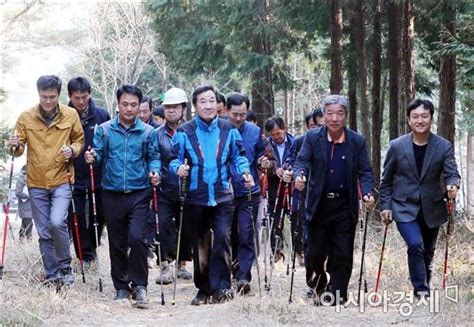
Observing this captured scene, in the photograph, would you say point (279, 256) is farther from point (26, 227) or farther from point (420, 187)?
point (26, 227)

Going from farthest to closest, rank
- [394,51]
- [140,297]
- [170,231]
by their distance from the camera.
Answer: [394,51]
[170,231]
[140,297]

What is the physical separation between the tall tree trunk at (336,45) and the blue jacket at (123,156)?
7.82m

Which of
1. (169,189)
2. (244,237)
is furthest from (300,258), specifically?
(169,189)

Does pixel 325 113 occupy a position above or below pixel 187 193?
above

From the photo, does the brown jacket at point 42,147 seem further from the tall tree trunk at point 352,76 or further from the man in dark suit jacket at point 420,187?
the tall tree trunk at point 352,76

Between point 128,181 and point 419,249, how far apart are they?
3.07m

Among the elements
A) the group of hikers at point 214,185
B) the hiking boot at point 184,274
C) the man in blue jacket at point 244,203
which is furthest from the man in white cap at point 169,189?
the group of hikers at point 214,185

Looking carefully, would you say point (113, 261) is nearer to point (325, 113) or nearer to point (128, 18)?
point (325, 113)

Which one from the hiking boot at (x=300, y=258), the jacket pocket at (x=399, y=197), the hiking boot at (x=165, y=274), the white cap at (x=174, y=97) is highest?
the white cap at (x=174, y=97)

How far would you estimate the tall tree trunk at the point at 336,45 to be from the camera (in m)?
14.7

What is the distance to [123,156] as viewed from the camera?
7699mm

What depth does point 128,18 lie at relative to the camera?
107 feet

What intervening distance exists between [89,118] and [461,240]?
5.86m

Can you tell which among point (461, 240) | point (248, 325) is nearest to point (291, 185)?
point (461, 240)
